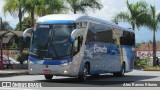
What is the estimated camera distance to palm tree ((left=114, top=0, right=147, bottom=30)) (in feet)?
173

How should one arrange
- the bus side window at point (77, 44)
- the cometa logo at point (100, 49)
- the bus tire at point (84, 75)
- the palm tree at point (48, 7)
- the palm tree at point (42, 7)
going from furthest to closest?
1. the palm tree at point (48, 7)
2. the palm tree at point (42, 7)
3. the cometa logo at point (100, 49)
4. the bus tire at point (84, 75)
5. the bus side window at point (77, 44)

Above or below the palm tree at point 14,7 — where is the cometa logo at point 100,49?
below

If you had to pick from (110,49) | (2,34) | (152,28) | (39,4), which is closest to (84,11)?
(39,4)

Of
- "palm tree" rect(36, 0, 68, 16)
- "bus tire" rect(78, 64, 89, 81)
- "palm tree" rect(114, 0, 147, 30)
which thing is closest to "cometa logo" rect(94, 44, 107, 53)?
"bus tire" rect(78, 64, 89, 81)

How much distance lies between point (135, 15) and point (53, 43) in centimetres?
3289

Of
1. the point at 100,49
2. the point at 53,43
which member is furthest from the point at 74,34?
the point at 100,49

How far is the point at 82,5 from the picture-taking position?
47594mm

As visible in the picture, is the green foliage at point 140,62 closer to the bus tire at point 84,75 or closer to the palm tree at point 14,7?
the palm tree at point 14,7

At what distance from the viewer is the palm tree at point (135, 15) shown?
5275 cm

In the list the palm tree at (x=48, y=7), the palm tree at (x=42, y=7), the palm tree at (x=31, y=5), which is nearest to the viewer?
the palm tree at (x=31, y=5)

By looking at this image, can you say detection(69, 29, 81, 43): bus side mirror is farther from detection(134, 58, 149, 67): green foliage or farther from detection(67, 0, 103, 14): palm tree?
detection(134, 58, 149, 67): green foliage

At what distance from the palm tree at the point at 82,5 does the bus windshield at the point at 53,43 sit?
1002 inches

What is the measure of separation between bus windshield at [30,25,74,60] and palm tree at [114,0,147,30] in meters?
32.2

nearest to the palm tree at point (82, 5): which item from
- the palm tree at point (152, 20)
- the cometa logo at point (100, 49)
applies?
the palm tree at point (152, 20)
